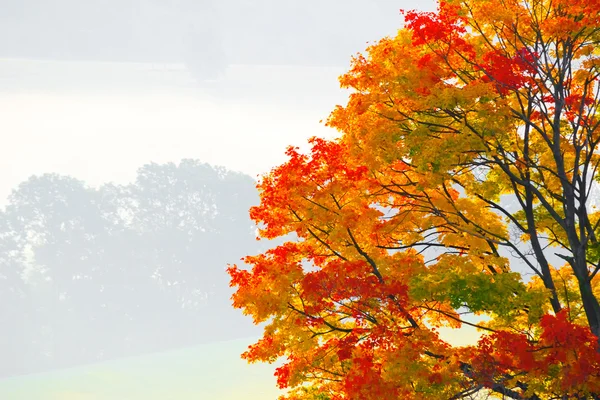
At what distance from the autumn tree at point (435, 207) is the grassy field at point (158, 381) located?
40911 mm

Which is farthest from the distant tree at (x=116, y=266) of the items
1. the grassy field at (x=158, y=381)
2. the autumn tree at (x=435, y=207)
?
the autumn tree at (x=435, y=207)

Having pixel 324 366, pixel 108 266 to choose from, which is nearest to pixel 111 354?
pixel 108 266

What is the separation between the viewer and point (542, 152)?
13633mm

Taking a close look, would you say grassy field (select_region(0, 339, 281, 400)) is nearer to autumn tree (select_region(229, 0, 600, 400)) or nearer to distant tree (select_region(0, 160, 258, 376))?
distant tree (select_region(0, 160, 258, 376))

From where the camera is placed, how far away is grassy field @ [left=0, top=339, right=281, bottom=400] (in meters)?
59.7

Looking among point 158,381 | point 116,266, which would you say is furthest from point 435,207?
point 116,266

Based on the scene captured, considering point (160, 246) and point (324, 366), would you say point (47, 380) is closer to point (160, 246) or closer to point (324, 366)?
point (160, 246)

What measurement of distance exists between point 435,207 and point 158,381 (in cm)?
5630

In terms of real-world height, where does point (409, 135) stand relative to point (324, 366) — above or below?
above

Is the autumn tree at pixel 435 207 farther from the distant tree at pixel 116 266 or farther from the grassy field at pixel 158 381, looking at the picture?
the distant tree at pixel 116 266

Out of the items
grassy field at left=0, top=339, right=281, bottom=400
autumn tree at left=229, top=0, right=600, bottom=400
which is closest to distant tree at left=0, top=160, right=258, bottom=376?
grassy field at left=0, top=339, right=281, bottom=400

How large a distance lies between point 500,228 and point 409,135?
2437 millimetres

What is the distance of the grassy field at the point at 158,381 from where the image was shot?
59719 millimetres

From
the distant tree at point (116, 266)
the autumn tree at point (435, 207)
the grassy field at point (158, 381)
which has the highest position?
the distant tree at point (116, 266)
